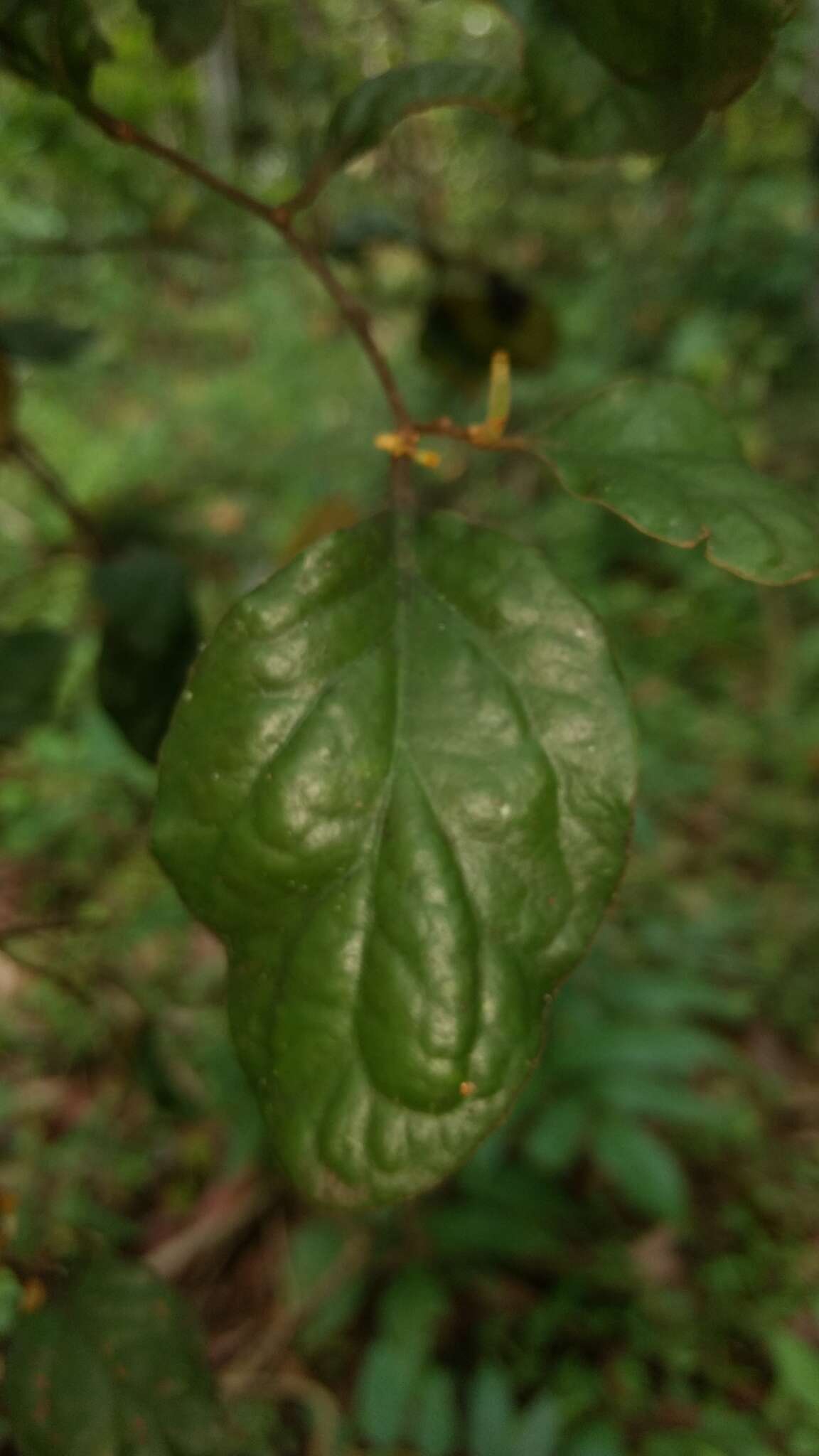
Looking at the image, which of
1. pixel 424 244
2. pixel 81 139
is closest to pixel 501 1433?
pixel 424 244

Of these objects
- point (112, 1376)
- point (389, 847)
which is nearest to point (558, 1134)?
point (112, 1376)

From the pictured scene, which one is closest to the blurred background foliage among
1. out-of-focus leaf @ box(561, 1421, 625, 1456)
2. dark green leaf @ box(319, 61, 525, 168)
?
out-of-focus leaf @ box(561, 1421, 625, 1456)

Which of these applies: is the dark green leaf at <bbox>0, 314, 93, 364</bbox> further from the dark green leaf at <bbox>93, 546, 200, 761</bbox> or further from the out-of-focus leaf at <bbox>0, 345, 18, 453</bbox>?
the dark green leaf at <bbox>93, 546, 200, 761</bbox>

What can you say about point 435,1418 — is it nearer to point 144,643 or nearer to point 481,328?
point 144,643

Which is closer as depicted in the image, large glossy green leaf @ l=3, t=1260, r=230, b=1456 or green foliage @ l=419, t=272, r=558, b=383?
large glossy green leaf @ l=3, t=1260, r=230, b=1456

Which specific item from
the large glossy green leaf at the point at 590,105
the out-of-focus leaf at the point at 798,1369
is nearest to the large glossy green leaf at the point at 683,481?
the large glossy green leaf at the point at 590,105

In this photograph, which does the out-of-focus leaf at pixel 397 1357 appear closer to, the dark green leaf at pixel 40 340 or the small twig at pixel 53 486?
the small twig at pixel 53 486
